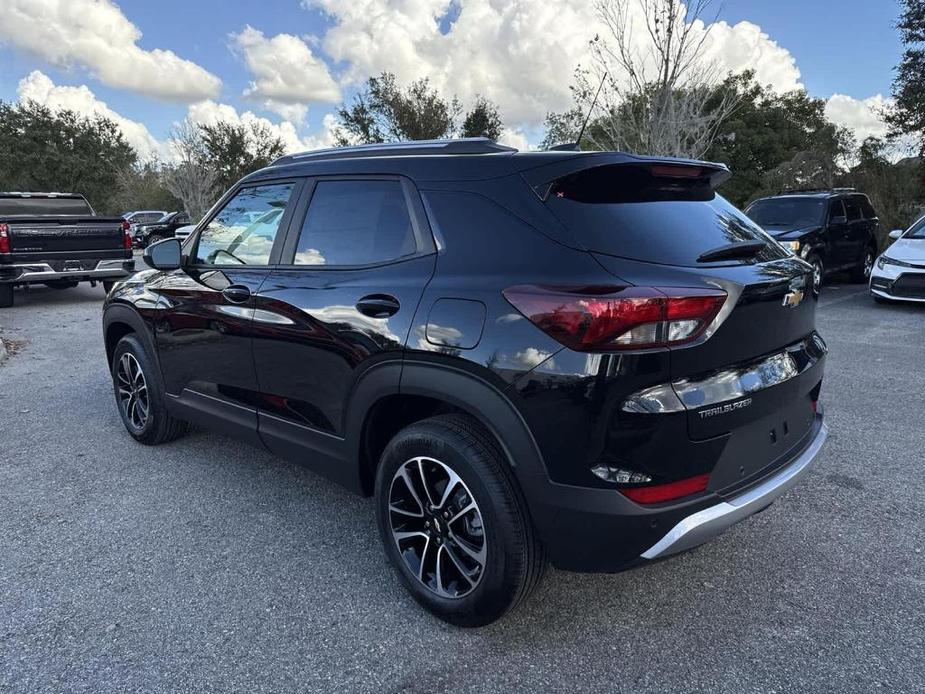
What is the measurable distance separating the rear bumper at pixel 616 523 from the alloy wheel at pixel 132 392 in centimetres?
325

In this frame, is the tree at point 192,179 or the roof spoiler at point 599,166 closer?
the roof spoiler at point 599,166

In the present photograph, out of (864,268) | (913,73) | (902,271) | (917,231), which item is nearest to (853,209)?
(864,268)

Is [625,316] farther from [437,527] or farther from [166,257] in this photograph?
[166,257]

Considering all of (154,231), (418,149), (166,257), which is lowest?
(154,231)

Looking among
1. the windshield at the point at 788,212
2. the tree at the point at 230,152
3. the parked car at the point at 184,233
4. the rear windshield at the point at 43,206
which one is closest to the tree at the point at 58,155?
the tree at the point at 230,152

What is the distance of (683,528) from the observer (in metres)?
2.14

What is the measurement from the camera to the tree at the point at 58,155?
147 ft

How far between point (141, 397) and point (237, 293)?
166cm

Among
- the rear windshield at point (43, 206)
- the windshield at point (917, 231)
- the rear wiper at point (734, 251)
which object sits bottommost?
the windshield at point (917, 231)

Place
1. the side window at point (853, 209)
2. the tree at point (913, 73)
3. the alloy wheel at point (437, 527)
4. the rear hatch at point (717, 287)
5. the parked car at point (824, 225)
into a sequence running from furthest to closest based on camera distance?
the tree at point (913, 73)
the side window at point (853, 209)
the parked car at point (824, 225)
the alloy wheel at point (437, 527)
the rear hatch at point (717, 287)

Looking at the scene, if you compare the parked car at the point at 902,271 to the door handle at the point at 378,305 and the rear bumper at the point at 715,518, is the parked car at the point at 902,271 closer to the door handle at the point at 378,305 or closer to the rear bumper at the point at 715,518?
the rear bumper at the point at 715,518

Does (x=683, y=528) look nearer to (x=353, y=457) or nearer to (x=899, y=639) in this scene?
(x=899, y=639)

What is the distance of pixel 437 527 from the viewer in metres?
2.56

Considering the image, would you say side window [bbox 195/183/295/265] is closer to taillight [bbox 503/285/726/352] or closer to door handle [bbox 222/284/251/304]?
door handle [bbox 222/284/251/304]
